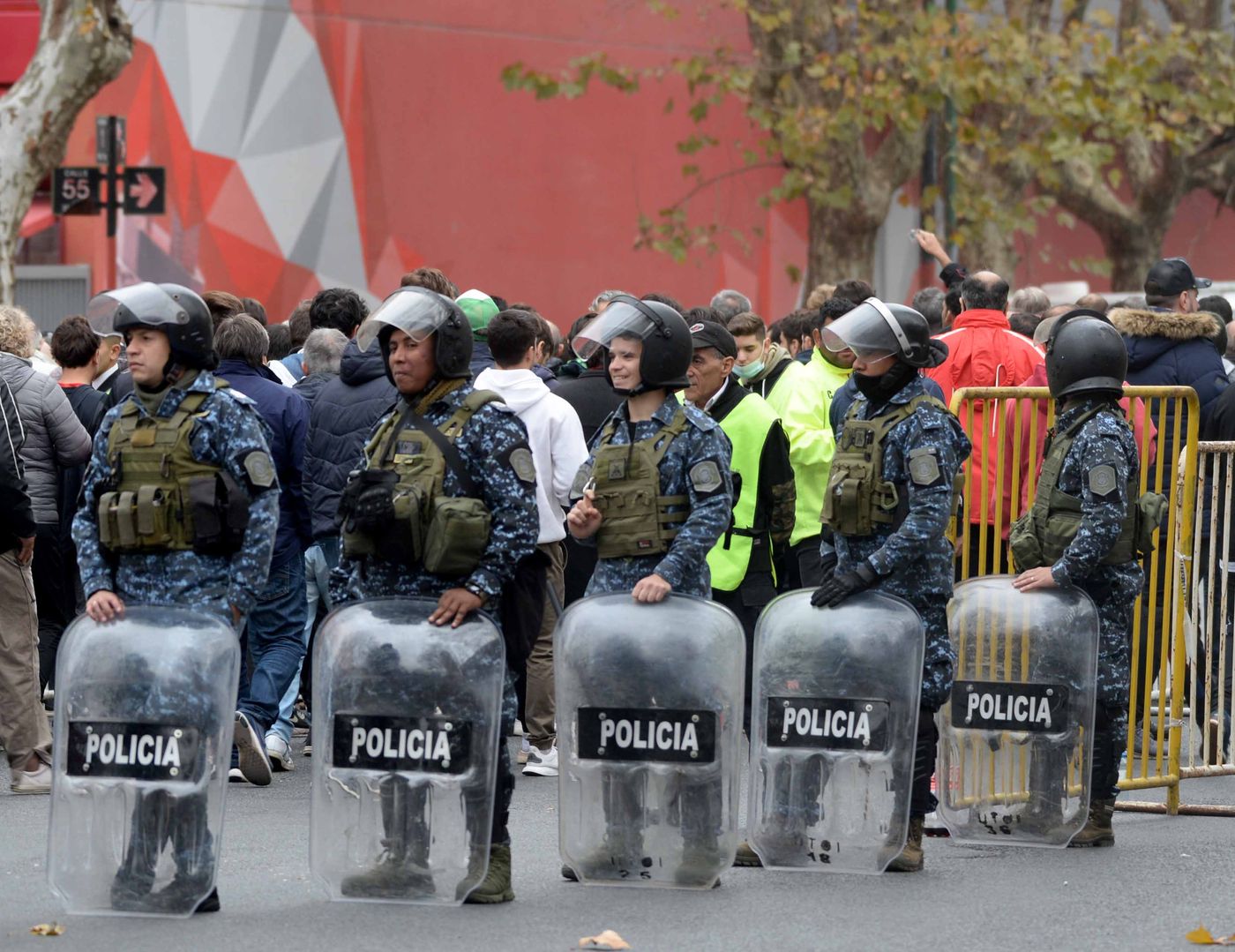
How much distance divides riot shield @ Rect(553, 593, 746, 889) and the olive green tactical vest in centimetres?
120

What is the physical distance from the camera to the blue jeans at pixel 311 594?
8953mm

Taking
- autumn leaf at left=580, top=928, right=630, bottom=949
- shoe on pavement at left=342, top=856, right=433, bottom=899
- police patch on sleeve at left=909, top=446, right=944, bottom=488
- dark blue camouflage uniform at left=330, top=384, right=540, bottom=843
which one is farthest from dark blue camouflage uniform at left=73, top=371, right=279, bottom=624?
police patch on sleeve at left=909, top=446, right=944, bottom=488

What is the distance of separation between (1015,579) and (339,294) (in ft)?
13.8

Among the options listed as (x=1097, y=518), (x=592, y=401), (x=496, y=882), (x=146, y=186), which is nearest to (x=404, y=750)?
(x=496, y=882)

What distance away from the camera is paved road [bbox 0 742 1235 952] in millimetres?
5867

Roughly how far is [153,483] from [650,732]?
66.0 inches

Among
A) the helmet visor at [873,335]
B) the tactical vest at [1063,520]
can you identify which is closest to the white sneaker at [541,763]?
the tactical vest at [1063,520]

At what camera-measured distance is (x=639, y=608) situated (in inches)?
250

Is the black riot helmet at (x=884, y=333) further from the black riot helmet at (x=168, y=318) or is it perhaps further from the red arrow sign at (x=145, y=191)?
the red arrow sign at (x=145, y=191)

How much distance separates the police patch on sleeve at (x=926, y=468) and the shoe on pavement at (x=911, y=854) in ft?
3.71

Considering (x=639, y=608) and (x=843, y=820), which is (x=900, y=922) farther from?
(x=639, y=608)

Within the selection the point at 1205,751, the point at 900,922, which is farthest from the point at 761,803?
the point at 1205,751

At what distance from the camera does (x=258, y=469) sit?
6133mm

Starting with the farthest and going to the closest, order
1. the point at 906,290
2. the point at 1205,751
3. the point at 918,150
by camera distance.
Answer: the point at 906,290, the point at 918,150, the point at 1205,751
